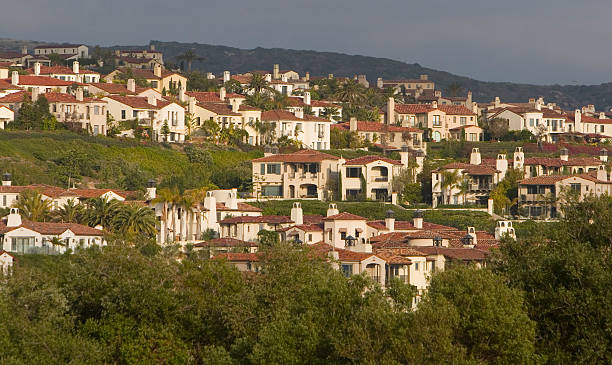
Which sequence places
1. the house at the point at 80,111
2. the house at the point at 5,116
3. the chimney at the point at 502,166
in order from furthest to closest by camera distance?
the house at the point at 80,111 → the house at the point at 5,116 → the chimney at the point at 502,166

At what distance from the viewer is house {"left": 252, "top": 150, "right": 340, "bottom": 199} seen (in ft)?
385

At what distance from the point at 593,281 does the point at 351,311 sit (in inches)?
366

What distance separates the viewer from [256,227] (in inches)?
3925

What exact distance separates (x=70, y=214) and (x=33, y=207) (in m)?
2.54

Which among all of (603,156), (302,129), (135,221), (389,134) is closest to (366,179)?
(302,129)

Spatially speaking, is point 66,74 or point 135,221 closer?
point 135,221

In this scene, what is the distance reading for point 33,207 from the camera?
9619cm

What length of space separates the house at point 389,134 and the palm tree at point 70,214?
4774cm

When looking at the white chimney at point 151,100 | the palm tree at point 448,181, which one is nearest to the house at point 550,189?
the palm tree at point 448,181

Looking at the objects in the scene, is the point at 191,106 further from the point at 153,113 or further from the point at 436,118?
the point at 436,118

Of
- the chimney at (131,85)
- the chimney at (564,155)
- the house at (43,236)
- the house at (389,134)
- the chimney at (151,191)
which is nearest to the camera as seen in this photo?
the house at (43,236)

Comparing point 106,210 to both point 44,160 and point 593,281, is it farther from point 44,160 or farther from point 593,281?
point 593,281

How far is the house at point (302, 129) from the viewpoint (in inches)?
5340

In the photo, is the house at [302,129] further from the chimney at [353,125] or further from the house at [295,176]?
the house at [295,176]
